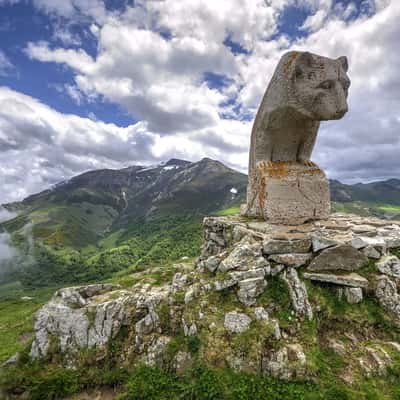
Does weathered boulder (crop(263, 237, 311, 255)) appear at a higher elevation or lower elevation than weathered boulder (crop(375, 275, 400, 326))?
higher

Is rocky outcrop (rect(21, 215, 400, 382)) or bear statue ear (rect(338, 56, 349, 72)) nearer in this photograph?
rocky outcrop (rect(21, 215, 400, 382))

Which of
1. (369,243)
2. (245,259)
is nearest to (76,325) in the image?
(245,259)

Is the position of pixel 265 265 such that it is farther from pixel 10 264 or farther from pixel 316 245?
pixel 10 264

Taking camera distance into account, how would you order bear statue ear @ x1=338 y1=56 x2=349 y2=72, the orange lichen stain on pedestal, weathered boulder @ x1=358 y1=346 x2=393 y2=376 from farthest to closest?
the orange lichen stain on pedestal < bear statue ear @ x1=338 y1=56 x2=349 y2=72 < weathered boulder @ x1=358 y1=346 x2=393 y2=376

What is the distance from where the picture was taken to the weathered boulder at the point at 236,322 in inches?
271

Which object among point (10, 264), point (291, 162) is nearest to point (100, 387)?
point (291, 162)

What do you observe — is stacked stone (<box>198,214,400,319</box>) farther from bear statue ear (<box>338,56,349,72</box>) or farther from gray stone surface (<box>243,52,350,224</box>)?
bear statue ear (<box>338,56,349,72</box>)

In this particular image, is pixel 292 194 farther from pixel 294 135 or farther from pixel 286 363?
pixel 286 363

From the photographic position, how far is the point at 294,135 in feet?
39.9

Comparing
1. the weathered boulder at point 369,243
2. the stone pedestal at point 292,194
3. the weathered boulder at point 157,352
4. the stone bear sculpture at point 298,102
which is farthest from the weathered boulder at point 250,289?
the stone bear sculpture at point 298,102

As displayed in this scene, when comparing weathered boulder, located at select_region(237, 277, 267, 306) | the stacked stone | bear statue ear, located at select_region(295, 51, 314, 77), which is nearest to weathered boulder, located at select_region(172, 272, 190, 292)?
the stacked stone

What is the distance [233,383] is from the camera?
611cm

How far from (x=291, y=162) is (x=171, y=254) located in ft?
428

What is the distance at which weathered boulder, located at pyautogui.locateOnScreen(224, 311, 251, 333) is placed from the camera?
6.88m
